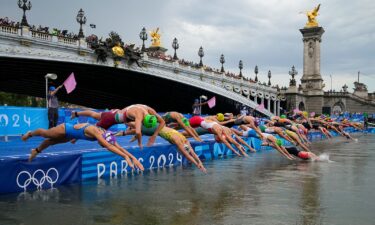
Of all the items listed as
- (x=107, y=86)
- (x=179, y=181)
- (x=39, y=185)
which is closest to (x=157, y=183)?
(x=179, y=181)

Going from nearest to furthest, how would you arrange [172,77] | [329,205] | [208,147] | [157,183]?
[329,205] → [157,183] → [208,147] → [172,77]

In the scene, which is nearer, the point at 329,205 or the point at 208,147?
the point at 329,205

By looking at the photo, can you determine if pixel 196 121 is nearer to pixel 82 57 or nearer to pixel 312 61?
pixel 82 57

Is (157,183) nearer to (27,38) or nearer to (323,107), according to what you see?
(27,38)

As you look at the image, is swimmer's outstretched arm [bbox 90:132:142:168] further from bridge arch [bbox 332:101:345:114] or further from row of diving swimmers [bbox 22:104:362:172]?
bridge arch [bbox 332:101:345:114]

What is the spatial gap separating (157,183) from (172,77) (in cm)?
4365

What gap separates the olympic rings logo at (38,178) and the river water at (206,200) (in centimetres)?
41

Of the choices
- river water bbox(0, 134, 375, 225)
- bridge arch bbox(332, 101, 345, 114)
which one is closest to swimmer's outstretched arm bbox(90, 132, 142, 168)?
river water bbox(0, 134, 375, 225)

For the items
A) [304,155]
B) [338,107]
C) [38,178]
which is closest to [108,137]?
[38,178]

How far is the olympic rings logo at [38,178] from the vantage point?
11087 millimetres

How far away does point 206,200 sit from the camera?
10.4m

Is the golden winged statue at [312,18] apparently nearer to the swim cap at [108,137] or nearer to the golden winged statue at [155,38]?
the golden winged statue at [155,38]

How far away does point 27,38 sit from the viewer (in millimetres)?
37250

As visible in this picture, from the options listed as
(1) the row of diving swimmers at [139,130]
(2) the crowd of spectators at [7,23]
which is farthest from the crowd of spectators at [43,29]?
(1) the row of diving swimmers at [139,130]
